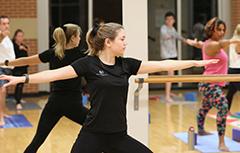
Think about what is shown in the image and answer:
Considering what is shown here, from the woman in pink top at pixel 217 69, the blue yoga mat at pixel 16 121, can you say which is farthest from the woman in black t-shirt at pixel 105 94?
the blue yoga mat at pixel 16 121

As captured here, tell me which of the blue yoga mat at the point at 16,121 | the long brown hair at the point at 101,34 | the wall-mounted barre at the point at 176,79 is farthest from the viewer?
the blue yoga mat at the point at 16,121

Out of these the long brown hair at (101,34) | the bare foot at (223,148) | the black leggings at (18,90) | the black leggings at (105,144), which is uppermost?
the long brown hair at (101,34)

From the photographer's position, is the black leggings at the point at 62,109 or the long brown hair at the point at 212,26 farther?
the long brown hair at the point at 212,26

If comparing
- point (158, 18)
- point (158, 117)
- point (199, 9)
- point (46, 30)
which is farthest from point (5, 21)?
point (199, 9)

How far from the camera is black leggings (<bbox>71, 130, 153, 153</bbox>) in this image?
12.2ft

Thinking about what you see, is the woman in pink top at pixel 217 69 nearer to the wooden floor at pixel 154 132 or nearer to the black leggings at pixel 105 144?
the wooden floor at pixel 154 132

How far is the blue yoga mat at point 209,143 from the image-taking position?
20.7 ft

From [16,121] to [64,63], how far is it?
3566 millimetres

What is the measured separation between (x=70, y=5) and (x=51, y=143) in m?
5.85

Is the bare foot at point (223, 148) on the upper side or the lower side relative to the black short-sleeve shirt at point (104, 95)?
lower

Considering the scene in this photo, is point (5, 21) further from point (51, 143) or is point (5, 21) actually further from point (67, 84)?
point (67, 84)

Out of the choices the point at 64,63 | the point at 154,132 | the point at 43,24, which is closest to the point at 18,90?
the point at 43,24

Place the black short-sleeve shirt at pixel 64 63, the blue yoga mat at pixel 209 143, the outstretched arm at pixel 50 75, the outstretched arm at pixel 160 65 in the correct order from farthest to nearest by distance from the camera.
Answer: the blue yoga mat at pixel 209 143, the black short-sleeve shirt at pixel 64 63, the outstretched arm at pixel 160 65, the outstretched arm at pixel 50 75

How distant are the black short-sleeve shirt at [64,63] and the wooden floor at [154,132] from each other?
1.46m
